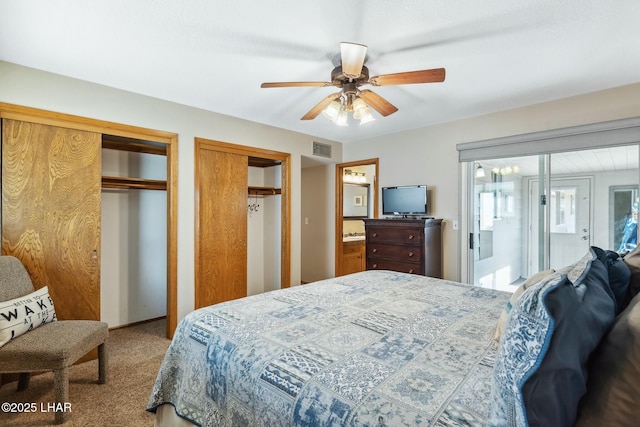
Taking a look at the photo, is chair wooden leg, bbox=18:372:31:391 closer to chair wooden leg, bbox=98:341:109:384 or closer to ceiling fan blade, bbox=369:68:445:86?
chair wooden leg, bbox=98:341:109:384

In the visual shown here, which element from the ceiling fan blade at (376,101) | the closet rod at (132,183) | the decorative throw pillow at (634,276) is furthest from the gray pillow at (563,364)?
the closet rod at (132,183)

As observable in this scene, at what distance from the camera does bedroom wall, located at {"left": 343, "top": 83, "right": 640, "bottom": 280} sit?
2861mm

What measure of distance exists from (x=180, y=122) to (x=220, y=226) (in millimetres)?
1224

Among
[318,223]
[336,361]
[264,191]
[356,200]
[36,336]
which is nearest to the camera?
[336,361]

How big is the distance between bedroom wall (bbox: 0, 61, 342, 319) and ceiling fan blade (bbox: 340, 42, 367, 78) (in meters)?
2.06

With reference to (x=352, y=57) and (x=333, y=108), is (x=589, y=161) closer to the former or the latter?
(x=333, y=108)

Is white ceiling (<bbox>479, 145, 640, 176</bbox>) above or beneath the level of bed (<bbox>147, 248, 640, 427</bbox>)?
above

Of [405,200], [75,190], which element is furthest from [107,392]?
[405,200]

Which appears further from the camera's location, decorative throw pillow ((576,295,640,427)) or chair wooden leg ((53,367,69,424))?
chair wooden leg ((53,367,69,424))

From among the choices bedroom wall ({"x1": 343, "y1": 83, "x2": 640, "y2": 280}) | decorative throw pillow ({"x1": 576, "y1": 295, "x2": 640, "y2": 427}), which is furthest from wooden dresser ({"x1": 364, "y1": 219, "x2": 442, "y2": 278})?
decorative throw pillow ({"x1": 576, "y1": 295, "x2": 640, "y2": 427})

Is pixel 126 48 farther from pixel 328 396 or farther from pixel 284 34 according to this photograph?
pixel 328 396

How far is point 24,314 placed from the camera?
2021 millimetres

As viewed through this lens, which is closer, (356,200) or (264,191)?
(264,191)

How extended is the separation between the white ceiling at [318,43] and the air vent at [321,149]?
5.02 ft
